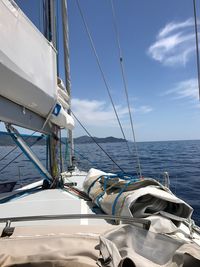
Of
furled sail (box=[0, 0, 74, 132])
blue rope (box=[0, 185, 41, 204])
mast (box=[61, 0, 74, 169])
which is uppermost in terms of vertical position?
mast (box=[61, 0, 74, 169])

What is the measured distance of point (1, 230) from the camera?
1.78 m

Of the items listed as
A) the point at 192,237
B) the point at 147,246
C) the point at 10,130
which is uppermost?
the point at 10,130

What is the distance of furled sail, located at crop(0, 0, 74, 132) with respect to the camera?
205 centimetres

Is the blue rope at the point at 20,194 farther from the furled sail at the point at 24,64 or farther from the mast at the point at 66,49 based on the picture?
the mast at the point at 66,49

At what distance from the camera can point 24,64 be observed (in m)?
2.30

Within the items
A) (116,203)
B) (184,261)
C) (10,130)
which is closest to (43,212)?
(116,203)

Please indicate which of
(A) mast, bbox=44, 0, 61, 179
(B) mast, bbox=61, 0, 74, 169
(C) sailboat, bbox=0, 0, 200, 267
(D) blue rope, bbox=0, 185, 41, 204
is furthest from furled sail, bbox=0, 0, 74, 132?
(B) mast, bbox=61, 0, 74, 169

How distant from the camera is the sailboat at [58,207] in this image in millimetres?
1336

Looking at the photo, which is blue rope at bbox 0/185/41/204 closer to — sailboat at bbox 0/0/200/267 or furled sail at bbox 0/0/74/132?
sailboat at bbox 0/0/200/267

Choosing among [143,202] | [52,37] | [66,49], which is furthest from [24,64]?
[66,49]

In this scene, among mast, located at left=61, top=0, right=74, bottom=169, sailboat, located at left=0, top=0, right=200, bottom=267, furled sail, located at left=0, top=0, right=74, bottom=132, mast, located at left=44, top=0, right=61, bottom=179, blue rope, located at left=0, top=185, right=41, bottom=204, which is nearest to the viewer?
sailboat, located at left=0, top=0, right=200, bottom=267

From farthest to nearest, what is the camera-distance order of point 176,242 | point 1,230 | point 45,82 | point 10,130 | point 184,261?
point 10,130, point 45,82, point 1,230, point 176,242, point 184,261

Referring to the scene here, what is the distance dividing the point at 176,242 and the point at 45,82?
203 centimetres

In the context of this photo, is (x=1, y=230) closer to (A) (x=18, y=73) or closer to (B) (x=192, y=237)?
(A) (x=18, y=73)
